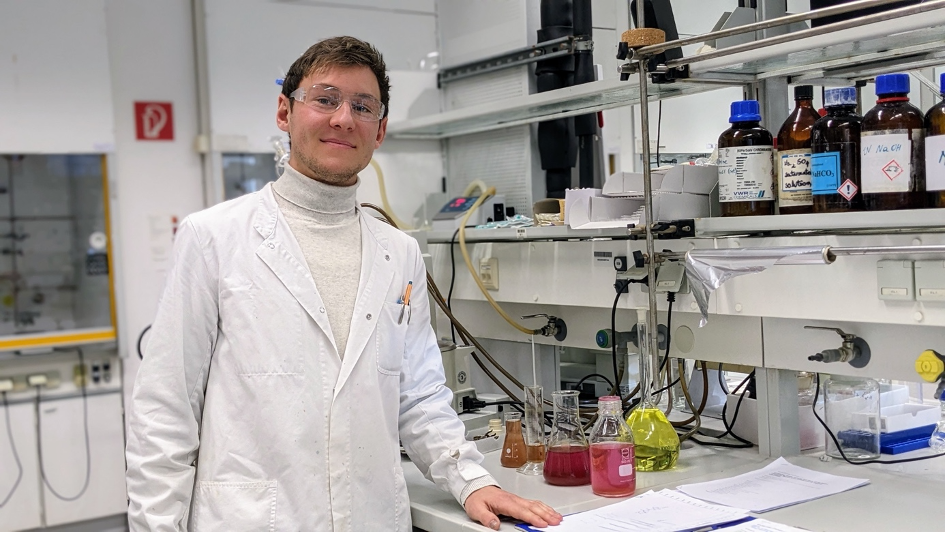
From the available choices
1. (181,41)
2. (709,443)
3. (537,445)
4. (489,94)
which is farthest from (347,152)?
(181,41)

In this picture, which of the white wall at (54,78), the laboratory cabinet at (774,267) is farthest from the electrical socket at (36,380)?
the laboratory cabinet at (774,267)

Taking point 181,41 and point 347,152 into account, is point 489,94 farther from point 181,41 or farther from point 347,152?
point 181,41

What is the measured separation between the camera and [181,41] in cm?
399

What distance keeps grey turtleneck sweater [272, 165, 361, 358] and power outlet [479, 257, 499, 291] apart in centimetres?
71

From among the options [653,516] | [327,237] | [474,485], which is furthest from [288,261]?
[653,516]

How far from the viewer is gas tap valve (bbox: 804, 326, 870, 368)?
1.60 metres

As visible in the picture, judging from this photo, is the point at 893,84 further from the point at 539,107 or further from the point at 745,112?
the point at 539,107

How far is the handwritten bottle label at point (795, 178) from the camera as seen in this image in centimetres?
160

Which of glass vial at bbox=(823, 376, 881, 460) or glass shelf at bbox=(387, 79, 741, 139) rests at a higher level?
glass shelf at bbox=(387, 79, 741, 139)

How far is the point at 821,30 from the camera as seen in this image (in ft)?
4.68

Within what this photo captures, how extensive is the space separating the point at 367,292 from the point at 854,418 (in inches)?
41.0

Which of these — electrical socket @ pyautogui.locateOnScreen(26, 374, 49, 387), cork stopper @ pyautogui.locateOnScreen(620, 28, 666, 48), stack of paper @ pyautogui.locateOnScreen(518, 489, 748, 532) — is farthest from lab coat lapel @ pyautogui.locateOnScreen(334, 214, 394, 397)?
electrical socket @ pyautogui.locateOnScreen(26, 374, 49, 387)

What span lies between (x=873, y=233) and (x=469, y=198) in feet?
4.28

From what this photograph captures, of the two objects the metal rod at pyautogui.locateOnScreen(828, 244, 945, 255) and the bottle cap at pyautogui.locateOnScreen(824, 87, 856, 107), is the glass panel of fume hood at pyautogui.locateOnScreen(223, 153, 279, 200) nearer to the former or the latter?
the bottle cap at pyautogui.locateOnScreen(824, 87, 856, 107)
